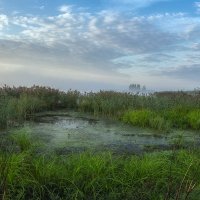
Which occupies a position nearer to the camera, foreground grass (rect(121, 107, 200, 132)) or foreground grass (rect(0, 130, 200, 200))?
foreground grass (rect(0, 130, 200, 200))

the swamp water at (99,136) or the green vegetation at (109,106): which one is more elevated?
the green vegetation at (109,106)

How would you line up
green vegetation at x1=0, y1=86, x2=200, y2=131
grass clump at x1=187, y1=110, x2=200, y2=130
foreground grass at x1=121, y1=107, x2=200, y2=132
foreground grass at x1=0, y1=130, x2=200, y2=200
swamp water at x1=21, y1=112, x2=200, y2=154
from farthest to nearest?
green vegetation at x1=0, y1=86, x2=200, y2=131 → grass clump at x1=187, y1=110, x2=200, y2=130 → foreground grass at x1=121, y1=107, x2=200, y2=132 → swamp water at x1=21, y1=112, x2=200, y2=154 → foreground grass at x1=0, y1=130, x2=200, y2=200

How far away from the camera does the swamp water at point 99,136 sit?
31.7 feet

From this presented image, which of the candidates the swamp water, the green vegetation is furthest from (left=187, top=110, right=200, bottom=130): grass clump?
the swamp water

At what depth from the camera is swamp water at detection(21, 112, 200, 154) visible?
9672 millimetres

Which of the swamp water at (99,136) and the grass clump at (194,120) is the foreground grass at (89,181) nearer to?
the swamp water at (99,136)

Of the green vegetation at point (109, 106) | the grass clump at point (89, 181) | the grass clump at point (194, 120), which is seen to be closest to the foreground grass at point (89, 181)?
the grass clump at point (89, 181)

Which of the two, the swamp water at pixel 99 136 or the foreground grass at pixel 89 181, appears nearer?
the foreground grass at pixel 89 181

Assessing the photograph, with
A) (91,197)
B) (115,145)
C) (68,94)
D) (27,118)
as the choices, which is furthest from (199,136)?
(68,94)

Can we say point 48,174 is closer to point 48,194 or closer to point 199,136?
point 48,194

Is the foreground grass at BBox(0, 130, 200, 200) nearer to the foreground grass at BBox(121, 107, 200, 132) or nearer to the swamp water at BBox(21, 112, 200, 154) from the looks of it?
the swamp water at BBox(21, 112, 200, 154)

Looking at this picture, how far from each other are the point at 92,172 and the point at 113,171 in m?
0.35

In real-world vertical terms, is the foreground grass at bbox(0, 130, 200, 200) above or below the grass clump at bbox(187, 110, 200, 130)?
below

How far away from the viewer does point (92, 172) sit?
6.02m
